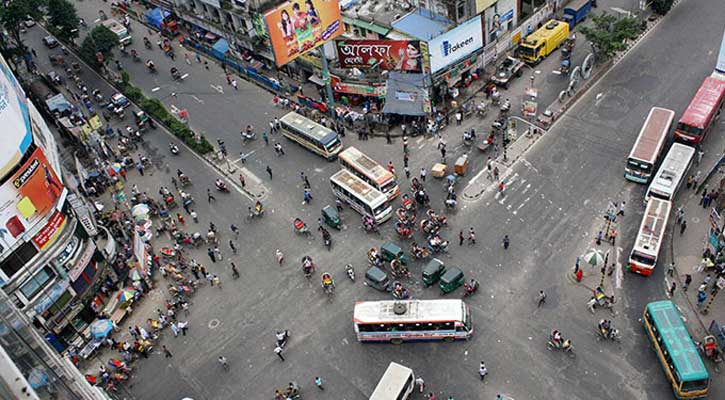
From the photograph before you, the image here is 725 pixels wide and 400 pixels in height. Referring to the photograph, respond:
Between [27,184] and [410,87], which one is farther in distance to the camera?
[410,87]

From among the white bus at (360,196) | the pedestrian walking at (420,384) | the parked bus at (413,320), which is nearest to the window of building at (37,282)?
the parked bus at (413,320)

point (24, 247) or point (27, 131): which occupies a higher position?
point (27, 131)

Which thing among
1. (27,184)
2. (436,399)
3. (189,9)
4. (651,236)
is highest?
(27,184)

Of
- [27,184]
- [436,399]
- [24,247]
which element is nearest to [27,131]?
[27,184]

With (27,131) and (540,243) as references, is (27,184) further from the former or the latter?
(540,243)

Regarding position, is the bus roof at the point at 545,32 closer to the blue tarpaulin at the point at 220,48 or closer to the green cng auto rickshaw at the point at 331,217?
the green cng auto rickshaw at the point at 331,217

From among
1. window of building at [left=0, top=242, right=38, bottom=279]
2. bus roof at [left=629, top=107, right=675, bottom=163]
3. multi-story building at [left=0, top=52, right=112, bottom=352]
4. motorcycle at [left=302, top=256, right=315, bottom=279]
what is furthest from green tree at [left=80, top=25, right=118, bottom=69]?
bus roof at [left=629, top=107, right=675, bottom=163]

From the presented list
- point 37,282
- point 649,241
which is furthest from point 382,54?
point 37,282

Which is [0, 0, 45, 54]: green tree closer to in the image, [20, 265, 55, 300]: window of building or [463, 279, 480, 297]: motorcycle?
[20, 265, 55, 300]: window of building
